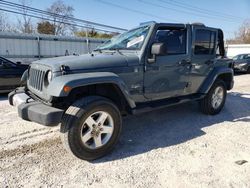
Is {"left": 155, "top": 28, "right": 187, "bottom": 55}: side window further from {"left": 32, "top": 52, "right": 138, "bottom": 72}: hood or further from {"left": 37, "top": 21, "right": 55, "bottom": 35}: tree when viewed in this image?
{"left": 37, "top": 21, "right": 55, "bottom": 35}: tree

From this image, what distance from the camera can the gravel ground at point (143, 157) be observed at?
9.37ft

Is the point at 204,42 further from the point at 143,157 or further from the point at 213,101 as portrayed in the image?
the point at 143,157

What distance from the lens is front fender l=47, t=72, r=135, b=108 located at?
290cm

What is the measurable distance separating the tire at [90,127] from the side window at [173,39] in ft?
5.52

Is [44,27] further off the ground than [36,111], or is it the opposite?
[44,27]

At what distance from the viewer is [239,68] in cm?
1596

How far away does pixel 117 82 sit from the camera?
3.37 meters

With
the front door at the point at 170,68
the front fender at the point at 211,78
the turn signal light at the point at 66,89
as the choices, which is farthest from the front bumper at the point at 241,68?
the turn signal light at the point at 66,89

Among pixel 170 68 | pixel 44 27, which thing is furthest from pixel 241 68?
pixel 44 27

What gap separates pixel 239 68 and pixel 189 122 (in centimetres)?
1299

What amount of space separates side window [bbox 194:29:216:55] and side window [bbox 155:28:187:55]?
368mm

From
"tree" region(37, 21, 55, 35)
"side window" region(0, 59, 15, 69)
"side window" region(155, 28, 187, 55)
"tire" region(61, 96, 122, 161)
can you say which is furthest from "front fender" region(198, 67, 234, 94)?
"tree" region(37, 21, 55, 35)

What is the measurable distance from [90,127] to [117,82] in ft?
2.46

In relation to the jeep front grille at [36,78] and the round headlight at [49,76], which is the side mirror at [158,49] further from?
the jeep front grille at [36,78]
